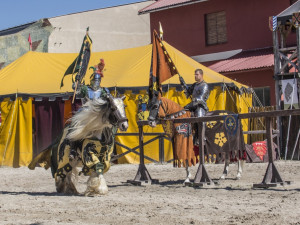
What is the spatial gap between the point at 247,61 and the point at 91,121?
13.8 metres

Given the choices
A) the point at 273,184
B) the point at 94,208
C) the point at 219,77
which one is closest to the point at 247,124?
the point at 219,77

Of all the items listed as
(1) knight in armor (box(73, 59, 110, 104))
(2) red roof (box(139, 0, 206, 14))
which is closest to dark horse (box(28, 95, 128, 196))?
(1) knight in armor (box(73, 59, 110, 104))

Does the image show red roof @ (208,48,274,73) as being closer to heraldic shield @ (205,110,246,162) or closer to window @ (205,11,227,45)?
window @ (205,11,227,45)

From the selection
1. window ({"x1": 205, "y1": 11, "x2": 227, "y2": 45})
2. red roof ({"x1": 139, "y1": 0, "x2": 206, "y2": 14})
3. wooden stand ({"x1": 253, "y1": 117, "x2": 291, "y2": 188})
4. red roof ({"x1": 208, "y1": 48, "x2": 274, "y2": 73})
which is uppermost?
red roof ({"x1": 139, "y1": 0, "x2": 206, "y2": 14})

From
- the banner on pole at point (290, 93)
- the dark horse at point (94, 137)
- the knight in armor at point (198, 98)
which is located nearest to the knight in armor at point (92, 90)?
the dark horse at point (94, 137)

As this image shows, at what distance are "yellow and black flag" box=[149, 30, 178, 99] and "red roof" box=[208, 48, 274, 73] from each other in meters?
10.6

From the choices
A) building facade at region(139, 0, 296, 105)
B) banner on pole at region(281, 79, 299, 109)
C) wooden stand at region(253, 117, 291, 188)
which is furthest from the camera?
building facade at region(139, 0, 296, 105)

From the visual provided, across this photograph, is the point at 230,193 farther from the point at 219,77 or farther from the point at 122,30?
the point at 122,30

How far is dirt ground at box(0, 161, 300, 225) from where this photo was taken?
6719mm

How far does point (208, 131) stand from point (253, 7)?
13.2 metres

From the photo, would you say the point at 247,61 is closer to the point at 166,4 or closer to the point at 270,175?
the point at 166,4

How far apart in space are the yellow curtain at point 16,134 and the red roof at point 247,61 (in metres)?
8.38

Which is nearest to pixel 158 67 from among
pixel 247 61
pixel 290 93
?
pixel 290 93

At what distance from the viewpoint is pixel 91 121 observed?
892 centimetres
